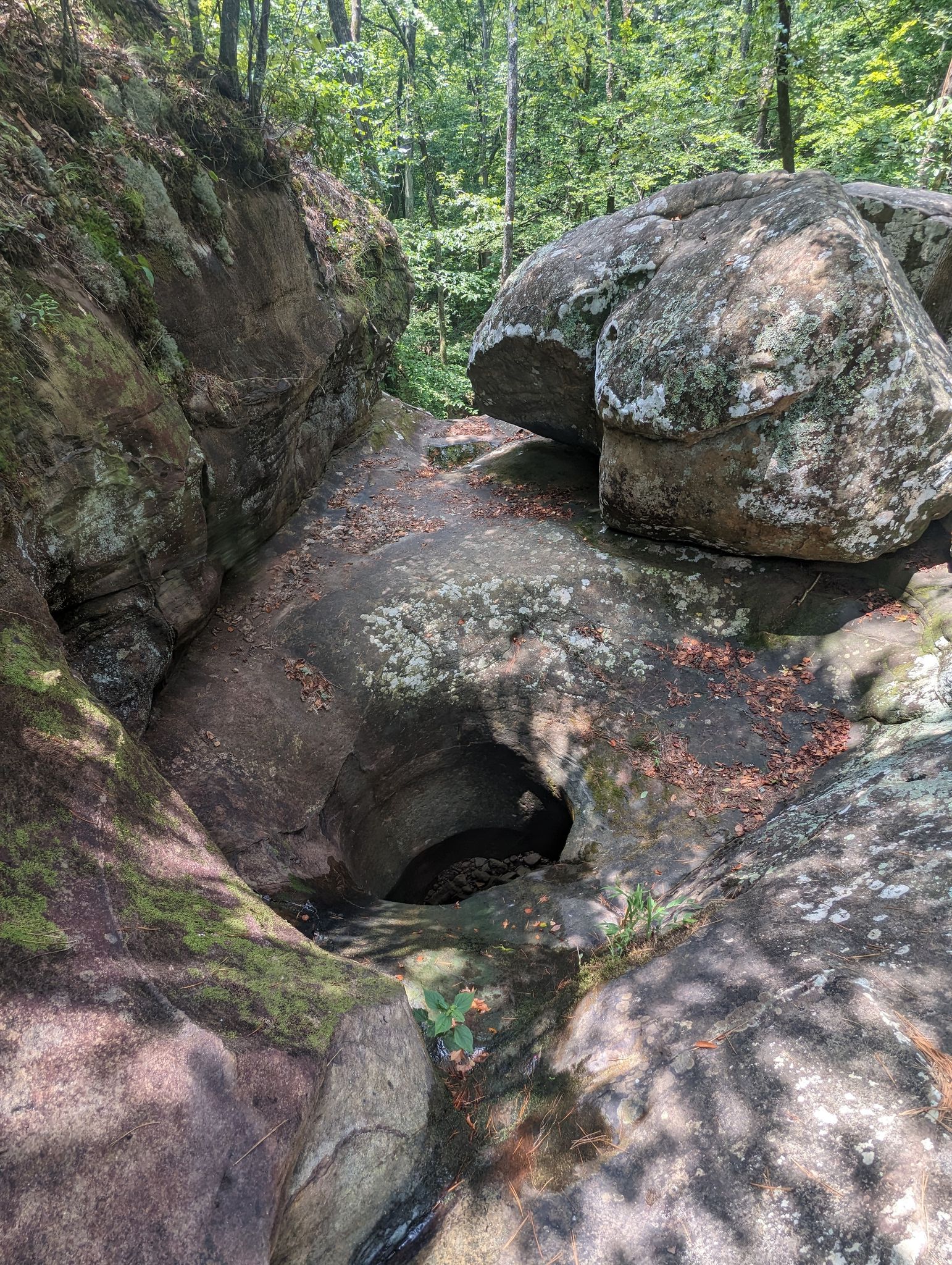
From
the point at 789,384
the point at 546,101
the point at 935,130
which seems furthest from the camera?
the point at 546,101

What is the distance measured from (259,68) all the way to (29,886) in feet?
29.2

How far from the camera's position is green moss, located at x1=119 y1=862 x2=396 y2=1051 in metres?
2.65

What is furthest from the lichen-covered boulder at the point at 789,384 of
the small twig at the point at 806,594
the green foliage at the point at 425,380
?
the green foliage at the point at 425,380

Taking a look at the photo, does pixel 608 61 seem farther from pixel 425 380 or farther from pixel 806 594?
pixel 806 594

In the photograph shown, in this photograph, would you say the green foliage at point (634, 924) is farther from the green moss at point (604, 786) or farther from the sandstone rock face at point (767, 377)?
the sandstone rock face at point (767, 377)

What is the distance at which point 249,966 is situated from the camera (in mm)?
2906

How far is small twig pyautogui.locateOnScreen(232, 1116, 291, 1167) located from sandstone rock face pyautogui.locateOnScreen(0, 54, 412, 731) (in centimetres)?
373

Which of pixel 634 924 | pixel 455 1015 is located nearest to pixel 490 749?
pixel 634 924

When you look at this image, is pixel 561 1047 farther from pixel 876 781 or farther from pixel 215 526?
pixel 215 526

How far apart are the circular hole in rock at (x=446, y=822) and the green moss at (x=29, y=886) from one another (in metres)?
3.95

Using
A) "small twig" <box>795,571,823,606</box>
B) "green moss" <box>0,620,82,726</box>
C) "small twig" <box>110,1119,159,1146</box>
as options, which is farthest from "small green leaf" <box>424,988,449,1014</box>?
"small twig" <box>795,571,823,606</box>

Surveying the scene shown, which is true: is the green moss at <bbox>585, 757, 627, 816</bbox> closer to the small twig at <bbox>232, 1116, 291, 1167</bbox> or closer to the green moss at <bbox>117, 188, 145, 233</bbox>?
the small twig at <bbox>232, 1116, 291, 1167</bbox>

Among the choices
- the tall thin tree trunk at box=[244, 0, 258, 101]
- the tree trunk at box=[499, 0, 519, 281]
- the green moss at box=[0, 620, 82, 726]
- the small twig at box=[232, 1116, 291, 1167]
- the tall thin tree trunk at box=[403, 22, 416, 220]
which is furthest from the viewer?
the tall thin tree trunk at box=[403, 22, 416, 220]

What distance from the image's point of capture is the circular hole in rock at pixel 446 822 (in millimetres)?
7199
